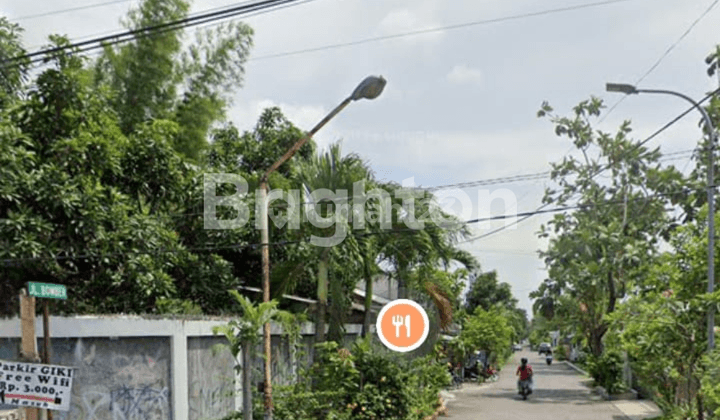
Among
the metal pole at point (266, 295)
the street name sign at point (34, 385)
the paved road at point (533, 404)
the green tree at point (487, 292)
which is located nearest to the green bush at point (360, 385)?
the metal pole at point (266, 295)

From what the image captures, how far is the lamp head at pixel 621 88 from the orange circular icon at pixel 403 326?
6.14m

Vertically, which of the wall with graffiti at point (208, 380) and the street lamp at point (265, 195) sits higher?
the street lamp at point (265, 195)

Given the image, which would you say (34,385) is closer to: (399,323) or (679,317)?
(399,323)

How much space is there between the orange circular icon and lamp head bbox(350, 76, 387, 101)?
259 inches

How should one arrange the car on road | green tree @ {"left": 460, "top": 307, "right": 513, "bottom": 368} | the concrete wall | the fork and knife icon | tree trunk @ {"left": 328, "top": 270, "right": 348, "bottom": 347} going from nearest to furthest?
the concrete wall, the fork and knife icon, tree trunk @ {"left": 328, "top": 270, "right": 348, "bottom": 347}, green tree @ {"left": 460, "top": 307, "right": 513, "bottom": 368}, the car on road

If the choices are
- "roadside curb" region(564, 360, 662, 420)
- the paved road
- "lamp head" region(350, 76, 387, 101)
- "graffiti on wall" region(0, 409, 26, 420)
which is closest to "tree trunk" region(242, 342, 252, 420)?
"graffiti on wall" region(0, 409, 26, 420)

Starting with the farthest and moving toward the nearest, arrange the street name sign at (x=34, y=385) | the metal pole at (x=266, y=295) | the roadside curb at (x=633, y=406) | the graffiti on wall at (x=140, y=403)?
the roadside curb at (x=633, y=406) < the graffiti on wall at (x=140, y=403) < the metal pole at (x=266, y=295) < the street name sign at (x=34, y=385)

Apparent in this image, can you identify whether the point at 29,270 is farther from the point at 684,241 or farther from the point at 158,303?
the point at 684,241

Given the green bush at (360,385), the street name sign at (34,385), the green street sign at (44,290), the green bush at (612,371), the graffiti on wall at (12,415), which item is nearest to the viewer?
the street name sign at (34,385)

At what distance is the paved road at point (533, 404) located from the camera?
25156mm

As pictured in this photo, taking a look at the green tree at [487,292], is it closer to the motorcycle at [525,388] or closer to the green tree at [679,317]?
the motorcycle at [525,388]

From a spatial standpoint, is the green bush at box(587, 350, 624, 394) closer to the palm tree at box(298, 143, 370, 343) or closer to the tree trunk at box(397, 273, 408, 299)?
the tree trunk at box(397, 273, 408, 299)

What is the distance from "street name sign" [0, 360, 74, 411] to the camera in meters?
8.78

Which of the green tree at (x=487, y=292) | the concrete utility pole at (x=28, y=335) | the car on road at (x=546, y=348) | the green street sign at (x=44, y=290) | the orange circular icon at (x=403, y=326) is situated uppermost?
the green street sign at (x=44, y=290)
